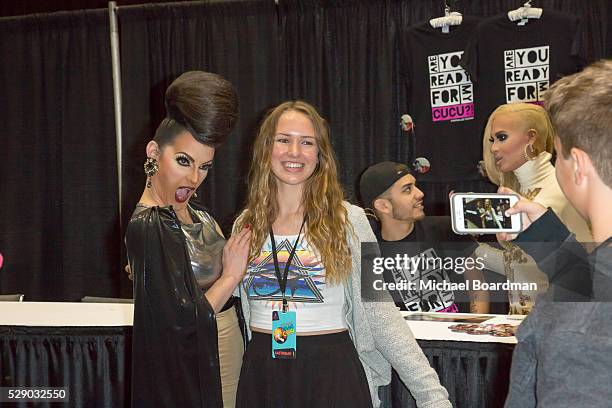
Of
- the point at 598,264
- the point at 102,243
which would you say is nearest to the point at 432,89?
the point at 102,243

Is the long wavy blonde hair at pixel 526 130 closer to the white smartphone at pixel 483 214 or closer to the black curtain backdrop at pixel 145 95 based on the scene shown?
the black curtain backdrop at pixel 145 95

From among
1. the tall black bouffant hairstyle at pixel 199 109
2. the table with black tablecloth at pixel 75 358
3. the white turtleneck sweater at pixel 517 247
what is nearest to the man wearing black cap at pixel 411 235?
the white turtleneck sweater at pixel 517 247

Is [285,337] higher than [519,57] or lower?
lower

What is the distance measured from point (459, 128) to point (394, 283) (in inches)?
75.8

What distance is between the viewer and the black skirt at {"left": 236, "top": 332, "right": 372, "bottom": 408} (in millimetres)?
1868

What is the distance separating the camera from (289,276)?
1.91 metres

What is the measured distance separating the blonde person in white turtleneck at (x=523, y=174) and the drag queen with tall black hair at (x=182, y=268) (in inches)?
39.7

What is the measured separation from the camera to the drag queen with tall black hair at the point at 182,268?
5.61 ft

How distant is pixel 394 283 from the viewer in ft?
8.39

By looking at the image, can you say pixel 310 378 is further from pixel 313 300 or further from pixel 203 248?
pixel 203 248

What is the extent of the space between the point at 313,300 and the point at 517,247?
2.52 feet

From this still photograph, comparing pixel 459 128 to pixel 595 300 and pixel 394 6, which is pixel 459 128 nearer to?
pixel 394 6

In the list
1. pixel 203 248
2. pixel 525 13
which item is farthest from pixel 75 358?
pixel 525 13

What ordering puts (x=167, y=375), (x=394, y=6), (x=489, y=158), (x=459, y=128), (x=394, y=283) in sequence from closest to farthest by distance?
(x=167, y=375), (x=394, y=283), (x=489, y=158), (x=459, y=128), (x=394, y=6)
